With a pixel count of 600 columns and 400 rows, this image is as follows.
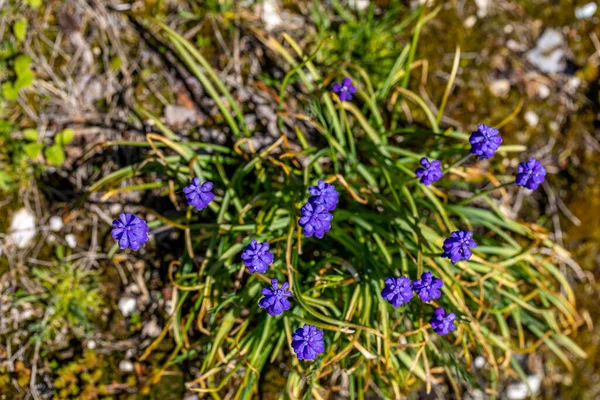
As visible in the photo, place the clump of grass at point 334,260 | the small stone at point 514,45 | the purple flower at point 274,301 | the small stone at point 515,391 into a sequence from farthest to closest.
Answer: the small stone at point 514,45, the small stone at point 515,391, the clump of grass at point 334,260, the purple flower at point 274,301

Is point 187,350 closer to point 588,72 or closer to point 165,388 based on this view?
point 165,388

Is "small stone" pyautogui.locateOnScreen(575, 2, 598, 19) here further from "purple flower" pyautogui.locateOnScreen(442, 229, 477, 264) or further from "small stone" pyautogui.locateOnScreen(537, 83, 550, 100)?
"purple flower" pyautogui.locateOnScreen(442, 229, 477, 264)

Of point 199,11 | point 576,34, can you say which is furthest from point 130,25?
point 576,34

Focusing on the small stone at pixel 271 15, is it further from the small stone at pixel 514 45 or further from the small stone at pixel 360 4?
the small stone at pixel 514 45

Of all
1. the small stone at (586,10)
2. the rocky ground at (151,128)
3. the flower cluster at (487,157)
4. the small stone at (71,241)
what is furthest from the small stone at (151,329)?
the small stone at (586,10)

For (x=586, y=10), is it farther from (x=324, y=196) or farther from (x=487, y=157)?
(x=324, y=196)

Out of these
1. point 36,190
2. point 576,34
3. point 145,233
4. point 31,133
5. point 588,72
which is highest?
point 576,34

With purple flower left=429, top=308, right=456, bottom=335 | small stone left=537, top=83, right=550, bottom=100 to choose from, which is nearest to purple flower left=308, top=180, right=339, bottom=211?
purple flower left=429, top=308, right=456, bottom=335
